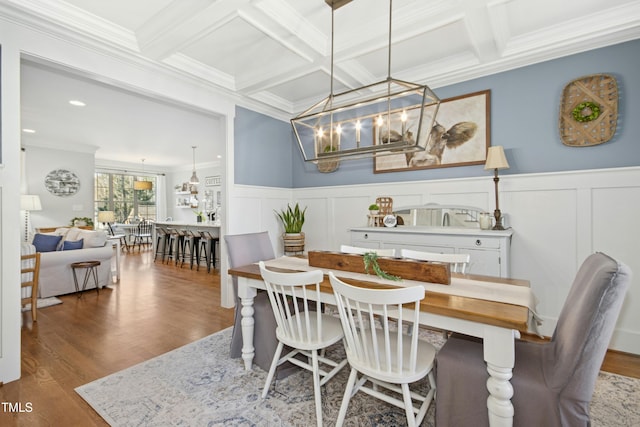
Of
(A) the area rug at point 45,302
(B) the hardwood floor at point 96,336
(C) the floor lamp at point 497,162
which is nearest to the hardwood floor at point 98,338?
(B) the hardwood floor at point 96,336

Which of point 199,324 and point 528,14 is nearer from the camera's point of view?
point 528,14

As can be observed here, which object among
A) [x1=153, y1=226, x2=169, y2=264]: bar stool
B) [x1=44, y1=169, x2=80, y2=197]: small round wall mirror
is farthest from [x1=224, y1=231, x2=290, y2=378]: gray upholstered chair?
[x1=44, y1=169, x2=80, y2=197]: small round wall mirror

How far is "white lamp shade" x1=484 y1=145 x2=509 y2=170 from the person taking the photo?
9.30 ft

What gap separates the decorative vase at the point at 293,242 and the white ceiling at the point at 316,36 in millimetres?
1868

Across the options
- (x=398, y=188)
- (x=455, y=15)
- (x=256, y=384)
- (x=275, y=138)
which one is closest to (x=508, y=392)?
(x=256, y=384)

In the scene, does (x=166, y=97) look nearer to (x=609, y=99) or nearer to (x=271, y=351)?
(x=271, y=351)

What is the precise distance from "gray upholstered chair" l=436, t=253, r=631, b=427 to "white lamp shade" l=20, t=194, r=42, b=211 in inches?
294

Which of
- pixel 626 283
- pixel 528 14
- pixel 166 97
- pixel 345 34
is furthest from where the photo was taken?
pixel 166 97

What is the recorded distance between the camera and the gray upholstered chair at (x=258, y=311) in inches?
87.0

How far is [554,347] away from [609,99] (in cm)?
238

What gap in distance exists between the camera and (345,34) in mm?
2670

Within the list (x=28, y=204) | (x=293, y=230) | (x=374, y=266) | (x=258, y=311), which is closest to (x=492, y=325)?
(x=374, y=266)

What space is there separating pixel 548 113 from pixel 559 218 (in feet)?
3.23

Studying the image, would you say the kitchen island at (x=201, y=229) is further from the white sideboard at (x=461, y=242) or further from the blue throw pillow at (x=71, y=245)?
the white sideboard at (x=461, y=242)
